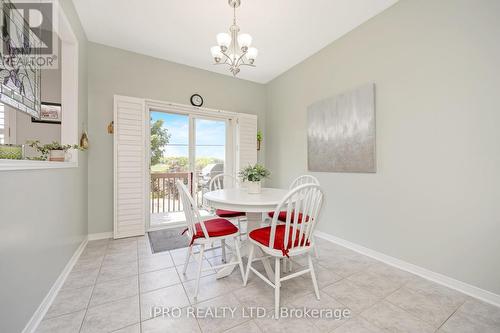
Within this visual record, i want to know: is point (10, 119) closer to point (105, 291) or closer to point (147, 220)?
point (147, 220)

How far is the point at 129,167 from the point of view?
299 centimetres

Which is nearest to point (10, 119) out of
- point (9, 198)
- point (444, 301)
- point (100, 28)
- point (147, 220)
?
point (100, 28)

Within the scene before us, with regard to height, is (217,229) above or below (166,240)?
above

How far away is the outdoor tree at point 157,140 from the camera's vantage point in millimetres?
3410

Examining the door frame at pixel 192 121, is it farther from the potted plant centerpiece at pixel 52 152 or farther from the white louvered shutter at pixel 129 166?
the potted plant centerpiece at pixel 52 152

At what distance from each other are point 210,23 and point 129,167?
2.22 m

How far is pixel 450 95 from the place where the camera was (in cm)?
179

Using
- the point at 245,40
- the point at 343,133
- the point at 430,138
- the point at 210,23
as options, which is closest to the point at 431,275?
the point at 430,138

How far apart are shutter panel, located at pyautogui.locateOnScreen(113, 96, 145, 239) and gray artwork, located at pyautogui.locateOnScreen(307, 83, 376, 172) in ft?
8.36

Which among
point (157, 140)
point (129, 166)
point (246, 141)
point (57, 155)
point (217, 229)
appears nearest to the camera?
point (217, 229)

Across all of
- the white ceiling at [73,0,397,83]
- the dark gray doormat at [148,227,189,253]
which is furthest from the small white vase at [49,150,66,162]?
the white ceiling at [73,0,397,83]

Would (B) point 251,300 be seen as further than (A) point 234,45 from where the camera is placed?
No

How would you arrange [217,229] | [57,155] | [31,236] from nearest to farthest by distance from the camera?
[31,236]
[217,229]
[57,155]

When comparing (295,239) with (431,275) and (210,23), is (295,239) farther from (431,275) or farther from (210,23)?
(210,23)
